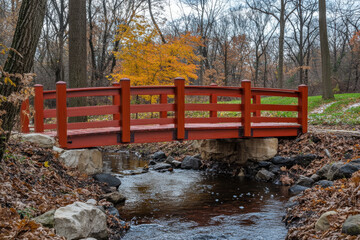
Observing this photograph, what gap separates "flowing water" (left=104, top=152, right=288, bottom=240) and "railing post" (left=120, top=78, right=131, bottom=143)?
4.27 ft

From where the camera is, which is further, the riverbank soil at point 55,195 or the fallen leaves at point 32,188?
the riverbank soil at point 55,195

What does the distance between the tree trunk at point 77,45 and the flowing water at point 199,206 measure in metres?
2.92

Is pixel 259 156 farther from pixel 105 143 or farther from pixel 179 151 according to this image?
pixel 105 143

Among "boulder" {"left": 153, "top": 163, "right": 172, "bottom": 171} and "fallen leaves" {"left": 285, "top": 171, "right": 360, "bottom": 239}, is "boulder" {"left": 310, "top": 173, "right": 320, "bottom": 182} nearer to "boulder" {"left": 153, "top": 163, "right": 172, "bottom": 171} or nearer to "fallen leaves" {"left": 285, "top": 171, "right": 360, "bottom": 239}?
"fallen leaves" {"left": 285, "top": 171, "right": 360, "bottom": 239}

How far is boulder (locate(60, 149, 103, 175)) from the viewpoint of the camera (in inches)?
265

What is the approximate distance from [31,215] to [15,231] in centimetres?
78

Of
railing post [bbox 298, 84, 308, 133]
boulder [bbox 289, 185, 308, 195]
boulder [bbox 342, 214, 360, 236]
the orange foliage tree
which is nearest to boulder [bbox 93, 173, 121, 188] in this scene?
boulder [bbox 289, 185, 308, 195]

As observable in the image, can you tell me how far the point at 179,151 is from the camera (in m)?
12.2

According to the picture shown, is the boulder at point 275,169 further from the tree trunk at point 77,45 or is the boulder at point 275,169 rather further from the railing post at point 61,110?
the tree trunk at point 77,45

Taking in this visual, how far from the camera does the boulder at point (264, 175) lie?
8577 millimetres

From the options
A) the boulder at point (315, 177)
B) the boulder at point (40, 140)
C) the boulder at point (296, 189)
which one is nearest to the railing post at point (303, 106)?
the boulder at point (315, 177)

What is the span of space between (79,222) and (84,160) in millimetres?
3068

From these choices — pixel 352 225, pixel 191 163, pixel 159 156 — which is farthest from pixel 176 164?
pixel 352 225

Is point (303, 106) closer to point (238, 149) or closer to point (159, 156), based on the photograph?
point (238, 149)
